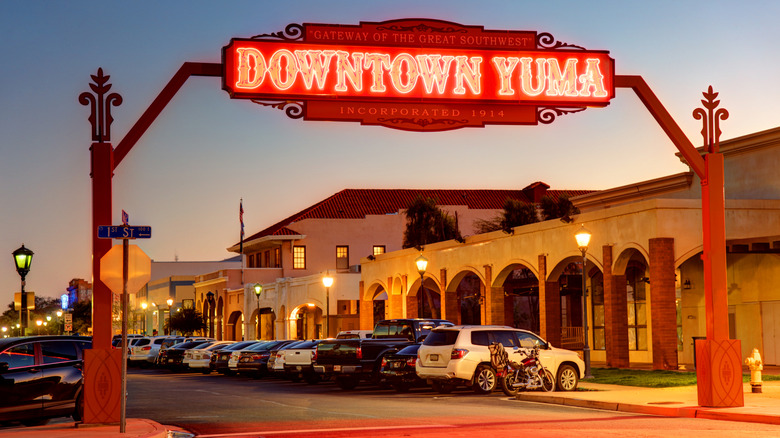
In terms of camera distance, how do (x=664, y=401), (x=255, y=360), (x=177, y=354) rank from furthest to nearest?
(x=177, y=354) < (x=255, y=360) < (x=664, y=401)

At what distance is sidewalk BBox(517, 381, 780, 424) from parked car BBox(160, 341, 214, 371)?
76.9 feet

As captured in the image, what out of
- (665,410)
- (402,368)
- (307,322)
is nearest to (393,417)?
(665,410)

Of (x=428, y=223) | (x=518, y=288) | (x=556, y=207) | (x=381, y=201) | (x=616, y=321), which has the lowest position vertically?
(x=616, y=321)

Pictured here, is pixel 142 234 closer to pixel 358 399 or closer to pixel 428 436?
pixel 428 436

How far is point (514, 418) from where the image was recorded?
1811cm

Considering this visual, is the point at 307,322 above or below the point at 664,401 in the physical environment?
above

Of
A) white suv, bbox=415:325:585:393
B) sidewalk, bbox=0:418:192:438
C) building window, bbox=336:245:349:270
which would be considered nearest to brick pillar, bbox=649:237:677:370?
white suv, bbox=415:325:585:393

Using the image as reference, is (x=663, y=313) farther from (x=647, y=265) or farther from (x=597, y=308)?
(x=597, y=308)

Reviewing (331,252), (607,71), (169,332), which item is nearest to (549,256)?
(607,71)

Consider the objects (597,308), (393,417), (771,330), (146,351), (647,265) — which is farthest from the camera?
(146,351)

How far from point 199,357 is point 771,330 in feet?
76.5

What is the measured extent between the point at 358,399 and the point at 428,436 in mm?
9494

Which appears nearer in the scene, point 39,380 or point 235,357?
point 39,380

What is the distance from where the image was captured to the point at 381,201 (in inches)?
3196
